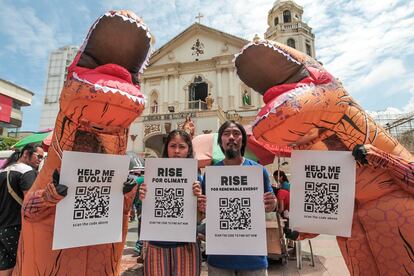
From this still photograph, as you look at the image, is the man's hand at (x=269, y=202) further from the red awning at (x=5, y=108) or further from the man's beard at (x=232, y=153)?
the red awning at (x=5, y=108)

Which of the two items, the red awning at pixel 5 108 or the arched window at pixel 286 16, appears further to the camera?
the red awning at pixel 5 108

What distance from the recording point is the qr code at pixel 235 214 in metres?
1.81

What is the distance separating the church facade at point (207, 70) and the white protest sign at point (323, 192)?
50.0ft

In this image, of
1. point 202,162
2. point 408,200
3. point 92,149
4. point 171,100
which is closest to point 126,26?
point 92,149

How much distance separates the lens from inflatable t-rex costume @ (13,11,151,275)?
1681mm

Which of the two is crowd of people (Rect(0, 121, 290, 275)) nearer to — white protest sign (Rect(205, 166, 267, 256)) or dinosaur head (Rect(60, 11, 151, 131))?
white protest sign (Rect(205, 166, 267, 256))

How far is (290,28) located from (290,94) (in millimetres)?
20890

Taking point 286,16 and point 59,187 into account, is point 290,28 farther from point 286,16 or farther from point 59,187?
point 59,187

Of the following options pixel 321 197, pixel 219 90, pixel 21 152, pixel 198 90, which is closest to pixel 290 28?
pixel 219 90

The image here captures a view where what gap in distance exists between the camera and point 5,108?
76.6ft

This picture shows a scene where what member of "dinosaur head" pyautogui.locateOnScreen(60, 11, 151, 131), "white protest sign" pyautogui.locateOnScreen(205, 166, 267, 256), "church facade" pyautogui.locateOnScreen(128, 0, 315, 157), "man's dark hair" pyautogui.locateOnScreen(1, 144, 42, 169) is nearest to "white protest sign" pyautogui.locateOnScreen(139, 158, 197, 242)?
"white protest sign" pyautogui.locateOnScreen(205, 166, 267, 256)

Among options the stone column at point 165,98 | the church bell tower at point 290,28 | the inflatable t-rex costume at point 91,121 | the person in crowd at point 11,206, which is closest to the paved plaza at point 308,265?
the person in crowd at point 11,206

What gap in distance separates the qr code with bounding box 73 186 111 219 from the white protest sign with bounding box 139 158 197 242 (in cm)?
25

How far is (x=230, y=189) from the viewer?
1857 mm
